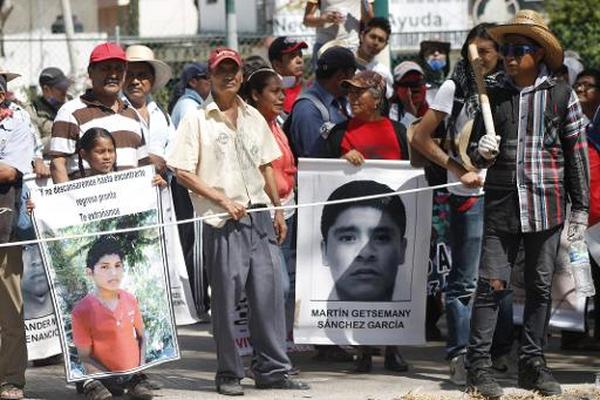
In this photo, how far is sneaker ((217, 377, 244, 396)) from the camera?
28.7 ft

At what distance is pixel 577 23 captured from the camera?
81.1ft

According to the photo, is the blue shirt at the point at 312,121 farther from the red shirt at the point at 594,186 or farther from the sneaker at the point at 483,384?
the sneaker at the point at 483,384

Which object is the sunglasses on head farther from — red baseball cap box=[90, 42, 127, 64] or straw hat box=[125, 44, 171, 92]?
red baseball cap box=[90, 42, 127, 64]

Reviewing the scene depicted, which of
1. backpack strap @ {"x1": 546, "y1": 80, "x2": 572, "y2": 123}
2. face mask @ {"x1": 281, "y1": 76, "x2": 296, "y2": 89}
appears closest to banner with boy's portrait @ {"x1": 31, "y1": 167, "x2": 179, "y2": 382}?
backpack strap @ {"x1": 546, "y1": 80, "x2": 572, "y2": 123}

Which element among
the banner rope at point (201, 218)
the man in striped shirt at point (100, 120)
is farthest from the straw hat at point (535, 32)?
the man in striped shirt at point (100, 120)

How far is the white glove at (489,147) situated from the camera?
26.8ft

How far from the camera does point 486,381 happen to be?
27.6ft

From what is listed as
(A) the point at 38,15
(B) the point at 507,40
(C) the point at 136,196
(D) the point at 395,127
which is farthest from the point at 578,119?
(A) the point at 38,15

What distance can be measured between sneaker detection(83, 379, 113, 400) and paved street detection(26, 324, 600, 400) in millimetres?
261

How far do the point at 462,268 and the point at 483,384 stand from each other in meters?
0.91

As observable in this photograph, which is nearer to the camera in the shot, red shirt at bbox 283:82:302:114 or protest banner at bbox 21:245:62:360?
protest banner at bbox 21:245:62:360

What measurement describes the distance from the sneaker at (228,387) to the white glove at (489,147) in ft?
6.55

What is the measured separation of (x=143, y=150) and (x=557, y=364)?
9.90ft

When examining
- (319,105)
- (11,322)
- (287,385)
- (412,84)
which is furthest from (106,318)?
(412,84)
